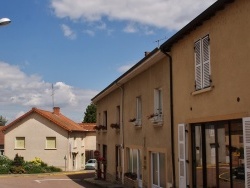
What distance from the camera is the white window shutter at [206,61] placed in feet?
35.5

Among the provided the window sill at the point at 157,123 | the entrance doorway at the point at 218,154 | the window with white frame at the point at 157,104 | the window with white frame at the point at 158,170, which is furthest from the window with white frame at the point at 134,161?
the entrance doorway at the point at 218,154

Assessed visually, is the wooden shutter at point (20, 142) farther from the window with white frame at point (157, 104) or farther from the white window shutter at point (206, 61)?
the white window shutter at point (206, 61)

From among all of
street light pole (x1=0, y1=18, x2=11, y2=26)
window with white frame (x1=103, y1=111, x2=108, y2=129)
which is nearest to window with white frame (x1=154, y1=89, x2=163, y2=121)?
street light pole (x1=0, y1=18, x2=11, y2=26)

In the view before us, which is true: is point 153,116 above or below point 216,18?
below

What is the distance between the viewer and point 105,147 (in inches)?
1104

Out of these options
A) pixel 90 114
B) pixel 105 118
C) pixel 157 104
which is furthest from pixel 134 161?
pixel 90 114

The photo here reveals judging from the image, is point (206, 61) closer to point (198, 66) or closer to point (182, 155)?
point (198, 66)

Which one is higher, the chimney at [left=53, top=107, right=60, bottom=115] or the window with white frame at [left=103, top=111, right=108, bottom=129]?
the chimney at [left=53, top=107, right=60, bottom=115]

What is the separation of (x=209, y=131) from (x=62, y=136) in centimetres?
3462

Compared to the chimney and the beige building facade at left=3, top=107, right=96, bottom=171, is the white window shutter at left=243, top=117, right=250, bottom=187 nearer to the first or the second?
the beige building facade at left=3, top=107, right=96, bottom=171

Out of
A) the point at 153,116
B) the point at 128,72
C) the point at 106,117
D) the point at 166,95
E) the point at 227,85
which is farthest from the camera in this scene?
the point at 106,117

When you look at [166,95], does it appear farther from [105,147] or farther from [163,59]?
[105,147]

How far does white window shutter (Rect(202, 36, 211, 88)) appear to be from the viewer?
10.8 m

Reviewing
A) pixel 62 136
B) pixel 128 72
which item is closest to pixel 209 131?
pixel 128 72
